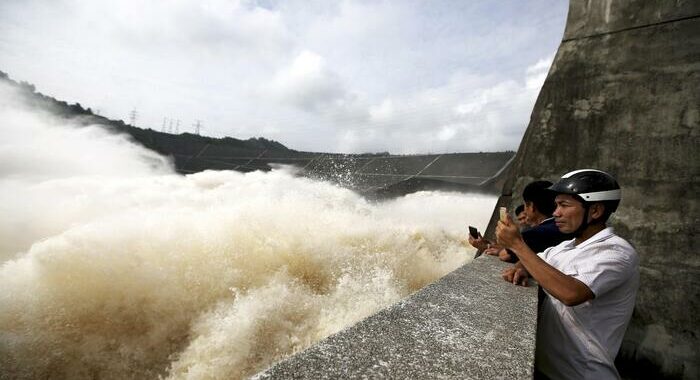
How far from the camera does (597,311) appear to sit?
187 centimetres

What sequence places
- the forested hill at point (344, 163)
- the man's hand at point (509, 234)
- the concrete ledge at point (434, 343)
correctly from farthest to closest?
the forested hill at point (344, 163) < the man's hand at point (509, 234) < the concrete ledge at point (434, 343)

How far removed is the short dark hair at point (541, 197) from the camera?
3365mm

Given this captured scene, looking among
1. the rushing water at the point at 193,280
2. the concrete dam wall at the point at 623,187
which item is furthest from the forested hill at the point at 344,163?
the concrete dam wall at the point at 623,187

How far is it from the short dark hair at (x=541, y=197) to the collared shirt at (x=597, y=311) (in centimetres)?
146

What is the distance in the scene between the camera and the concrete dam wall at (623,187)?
1700 mm

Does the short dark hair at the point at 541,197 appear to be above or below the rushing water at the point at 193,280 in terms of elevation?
above

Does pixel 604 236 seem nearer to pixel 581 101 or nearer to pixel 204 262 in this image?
pixel 581 101

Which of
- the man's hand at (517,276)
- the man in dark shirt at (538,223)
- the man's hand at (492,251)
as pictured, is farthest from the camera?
the man's hand at (492,251)

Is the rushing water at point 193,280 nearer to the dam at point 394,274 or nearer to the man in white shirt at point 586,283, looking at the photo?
the dam at point 394,274

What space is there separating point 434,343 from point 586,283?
34.3 inches

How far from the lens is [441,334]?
1789 millimetres

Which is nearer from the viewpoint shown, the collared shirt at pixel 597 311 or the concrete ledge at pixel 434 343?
the concrete ledge at pixel 434 343

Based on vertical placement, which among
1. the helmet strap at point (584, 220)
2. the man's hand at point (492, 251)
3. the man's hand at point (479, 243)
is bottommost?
the man's hand at point (492, 251)

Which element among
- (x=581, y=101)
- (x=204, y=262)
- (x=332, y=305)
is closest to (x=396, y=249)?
(x=332, y=305)
